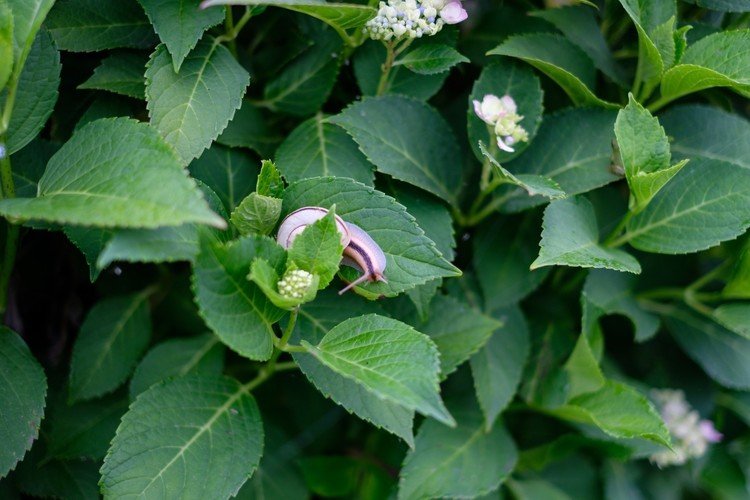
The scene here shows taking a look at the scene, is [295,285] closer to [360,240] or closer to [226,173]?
[360,240]

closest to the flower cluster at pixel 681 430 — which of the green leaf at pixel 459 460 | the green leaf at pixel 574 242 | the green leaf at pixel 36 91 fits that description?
the green leaf at pixel 459 460

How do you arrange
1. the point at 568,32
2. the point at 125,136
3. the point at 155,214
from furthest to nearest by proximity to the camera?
1. the point at 568,32
2. the point at 125,136
3. the point at 155,214

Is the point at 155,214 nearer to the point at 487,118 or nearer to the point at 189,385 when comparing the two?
the point at 189,385

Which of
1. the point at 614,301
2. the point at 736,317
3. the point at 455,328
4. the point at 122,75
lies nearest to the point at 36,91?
the point at 122,75

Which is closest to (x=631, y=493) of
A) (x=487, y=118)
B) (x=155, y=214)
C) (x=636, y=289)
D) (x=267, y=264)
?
(x=636, y=289)

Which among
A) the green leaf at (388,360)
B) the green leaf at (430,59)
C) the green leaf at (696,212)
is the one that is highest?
the green leaf at (430,59)

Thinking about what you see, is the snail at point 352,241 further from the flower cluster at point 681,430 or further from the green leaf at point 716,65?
the flower cluster at point 681,430
